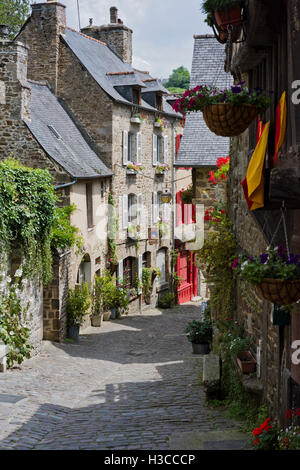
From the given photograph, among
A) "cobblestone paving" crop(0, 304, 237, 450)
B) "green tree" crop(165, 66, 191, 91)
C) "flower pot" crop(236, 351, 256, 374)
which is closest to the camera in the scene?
"cobblestone paving" crop(0, 304, 237, 450)

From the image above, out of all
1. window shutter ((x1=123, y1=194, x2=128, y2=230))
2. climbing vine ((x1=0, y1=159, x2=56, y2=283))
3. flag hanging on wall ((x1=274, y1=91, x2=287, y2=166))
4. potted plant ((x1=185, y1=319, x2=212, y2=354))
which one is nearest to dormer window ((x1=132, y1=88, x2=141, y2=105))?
window shutter ((x1=123, y1=194, x2=128, y2=230))

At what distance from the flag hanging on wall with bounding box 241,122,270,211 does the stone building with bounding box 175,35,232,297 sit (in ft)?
24.6

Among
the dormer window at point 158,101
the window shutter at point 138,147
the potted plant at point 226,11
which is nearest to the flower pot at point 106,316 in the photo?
the window shutter at point 138,147

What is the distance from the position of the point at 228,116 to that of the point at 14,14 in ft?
106

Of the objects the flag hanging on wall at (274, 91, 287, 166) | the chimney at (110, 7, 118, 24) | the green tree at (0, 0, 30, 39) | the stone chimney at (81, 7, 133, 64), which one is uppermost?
the green tree at (0, 0, 30, 39)

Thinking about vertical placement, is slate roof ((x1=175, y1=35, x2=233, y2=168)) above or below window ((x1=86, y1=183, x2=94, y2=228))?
above

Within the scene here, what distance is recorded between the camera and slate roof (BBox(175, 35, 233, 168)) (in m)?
16.0

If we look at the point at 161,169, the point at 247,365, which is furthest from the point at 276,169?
the point at 161,169

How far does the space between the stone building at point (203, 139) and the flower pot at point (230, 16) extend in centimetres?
712

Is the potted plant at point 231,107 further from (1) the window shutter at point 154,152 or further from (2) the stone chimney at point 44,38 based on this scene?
(1) the window shutter at point 154,152

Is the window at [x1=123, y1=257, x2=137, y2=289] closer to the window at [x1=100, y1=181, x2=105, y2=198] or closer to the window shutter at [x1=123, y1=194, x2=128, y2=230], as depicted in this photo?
the window shutter at [x1=123, y1=194, x2=128, y2=230]

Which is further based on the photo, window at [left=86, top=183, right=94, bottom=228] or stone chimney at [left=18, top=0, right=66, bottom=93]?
stone chimney at [left=18, top=0, right=66, bottom=93]
